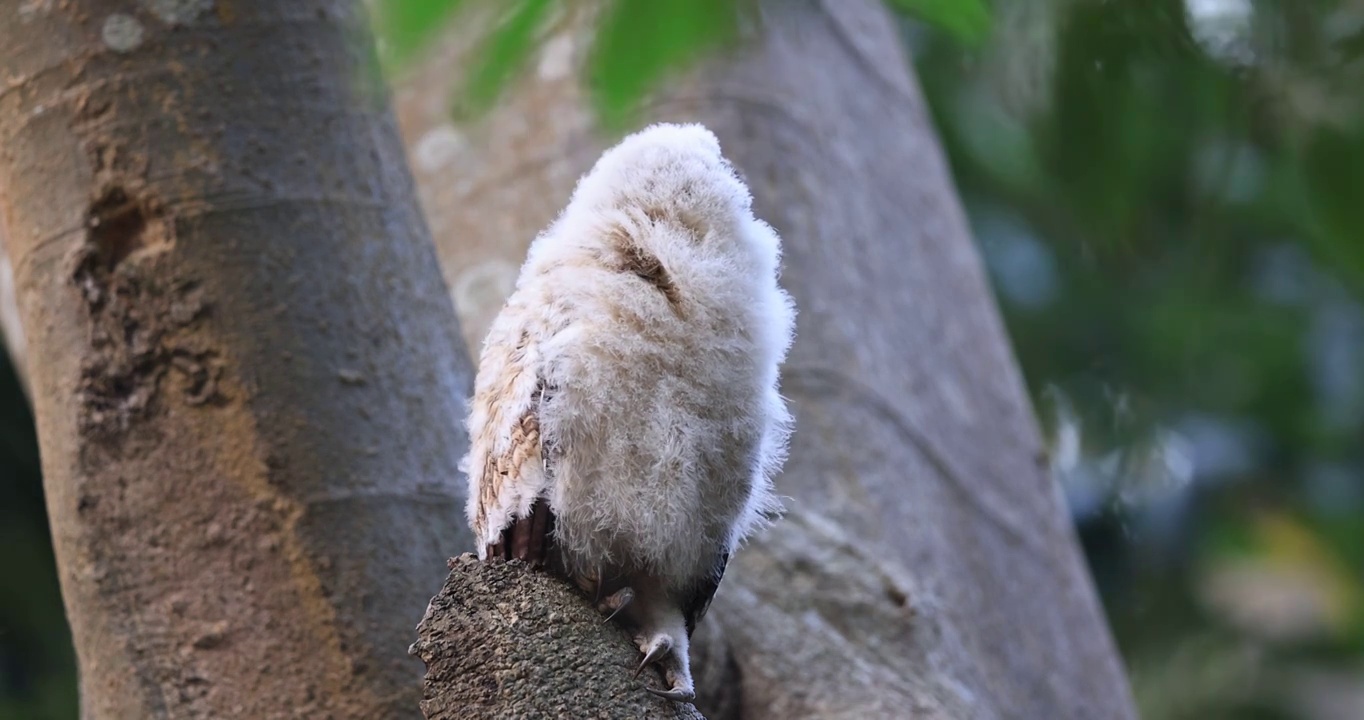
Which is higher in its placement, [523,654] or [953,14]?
[953,14]

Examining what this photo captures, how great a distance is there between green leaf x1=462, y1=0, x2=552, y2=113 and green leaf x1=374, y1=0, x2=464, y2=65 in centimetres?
4

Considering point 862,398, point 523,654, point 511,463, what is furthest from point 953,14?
point 862,398

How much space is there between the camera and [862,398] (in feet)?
9.88

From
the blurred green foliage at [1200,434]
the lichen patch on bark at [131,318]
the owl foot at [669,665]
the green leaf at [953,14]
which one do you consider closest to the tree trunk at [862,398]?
the lichen patch on bark at [131,318]

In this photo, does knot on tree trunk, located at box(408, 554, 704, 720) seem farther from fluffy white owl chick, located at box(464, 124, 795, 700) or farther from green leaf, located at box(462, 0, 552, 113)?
green leaf, located at box(462, 0, 552, 113)

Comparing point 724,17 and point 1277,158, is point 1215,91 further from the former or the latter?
point 724,17

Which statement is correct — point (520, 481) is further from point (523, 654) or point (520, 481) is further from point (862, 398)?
point (862, 398)

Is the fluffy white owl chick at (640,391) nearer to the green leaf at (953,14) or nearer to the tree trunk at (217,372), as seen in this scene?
the green leaf at (953,14)

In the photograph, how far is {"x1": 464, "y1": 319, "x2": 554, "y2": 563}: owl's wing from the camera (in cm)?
149

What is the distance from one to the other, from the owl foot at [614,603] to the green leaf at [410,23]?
651mm

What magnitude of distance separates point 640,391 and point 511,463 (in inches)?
6.5

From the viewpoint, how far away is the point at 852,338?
3.11 meters

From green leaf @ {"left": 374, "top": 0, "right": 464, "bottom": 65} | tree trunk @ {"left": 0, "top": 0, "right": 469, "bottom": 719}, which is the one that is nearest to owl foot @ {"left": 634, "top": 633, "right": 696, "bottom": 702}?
tree trunk @ {"left": 0, "top": 0, "right": 469, "bottom": 719}

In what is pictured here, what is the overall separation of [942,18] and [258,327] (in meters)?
1.11
